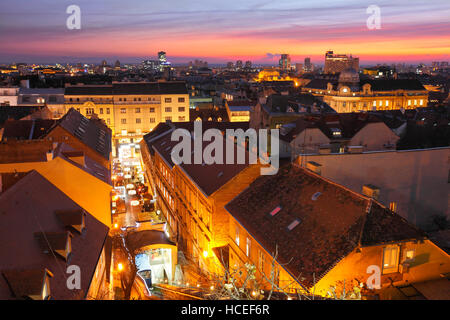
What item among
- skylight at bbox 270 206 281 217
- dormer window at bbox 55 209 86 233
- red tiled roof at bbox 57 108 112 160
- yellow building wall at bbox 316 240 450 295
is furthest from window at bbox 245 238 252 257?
red tiled roof at bbox 57 108 112 160

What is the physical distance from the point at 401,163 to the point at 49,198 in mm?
19978

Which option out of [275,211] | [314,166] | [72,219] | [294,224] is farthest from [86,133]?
[294,224]

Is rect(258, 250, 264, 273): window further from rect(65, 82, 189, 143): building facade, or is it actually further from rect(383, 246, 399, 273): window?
rect(65, 82, 189, 143): building facade

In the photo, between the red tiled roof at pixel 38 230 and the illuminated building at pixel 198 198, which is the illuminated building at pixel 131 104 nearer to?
the illuminated building at pixel 198 198

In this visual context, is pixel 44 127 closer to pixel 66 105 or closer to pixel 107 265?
pixel 107 265

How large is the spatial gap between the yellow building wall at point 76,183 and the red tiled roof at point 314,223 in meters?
8.04

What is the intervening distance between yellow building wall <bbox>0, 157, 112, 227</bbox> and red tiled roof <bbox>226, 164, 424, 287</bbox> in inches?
317

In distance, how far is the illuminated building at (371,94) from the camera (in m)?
87.6

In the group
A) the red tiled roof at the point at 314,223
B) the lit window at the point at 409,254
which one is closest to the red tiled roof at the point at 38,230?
the red tiled roof at the point at 314,223

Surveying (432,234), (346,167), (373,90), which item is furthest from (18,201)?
(373,90)

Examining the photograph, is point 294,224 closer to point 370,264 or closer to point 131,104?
point 370,264

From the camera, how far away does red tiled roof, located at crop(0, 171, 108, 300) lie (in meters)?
13.7

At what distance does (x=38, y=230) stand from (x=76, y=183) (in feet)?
24.2

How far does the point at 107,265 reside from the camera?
2130cm
